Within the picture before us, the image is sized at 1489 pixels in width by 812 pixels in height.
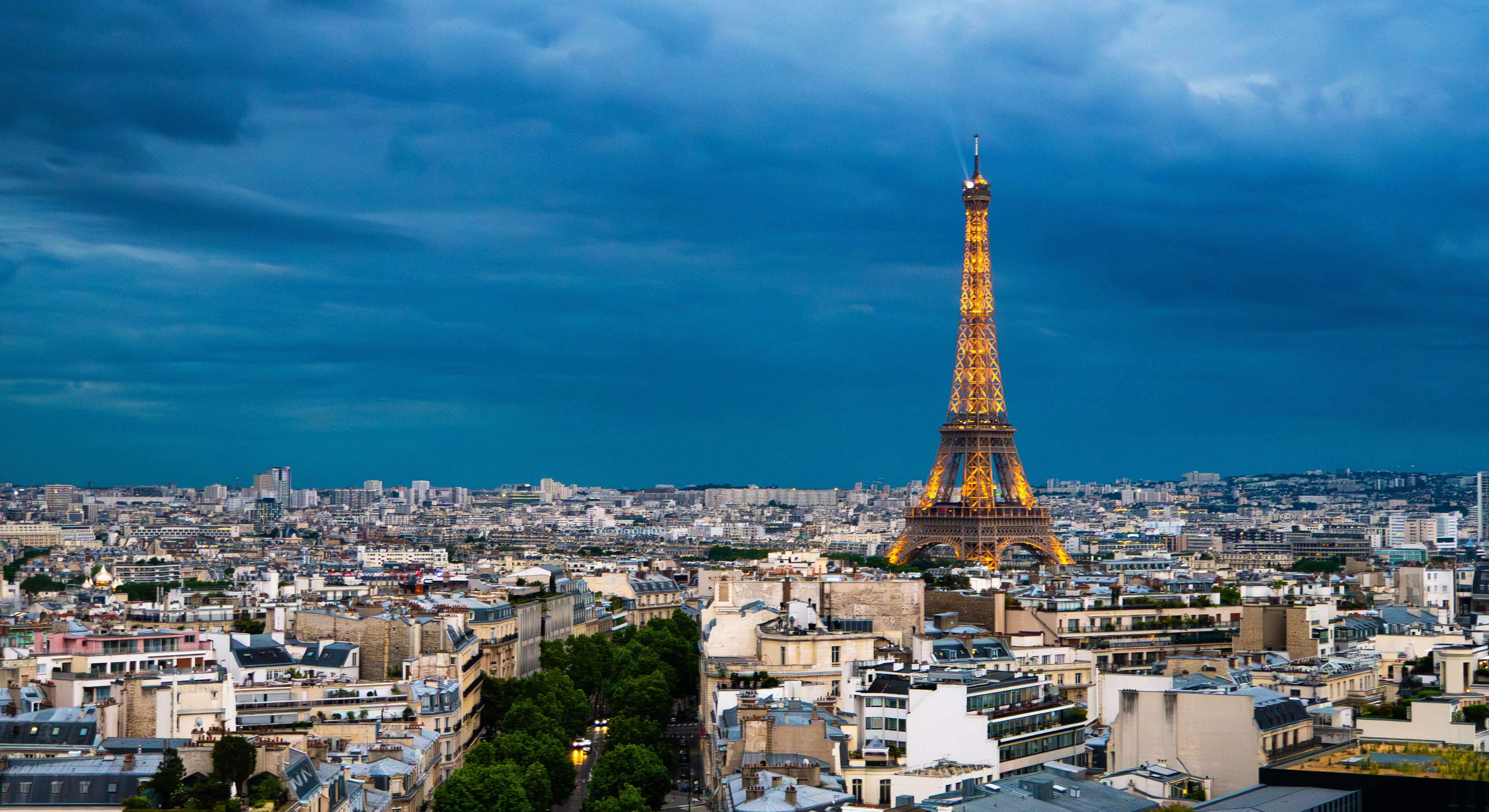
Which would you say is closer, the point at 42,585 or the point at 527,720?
the point at 527,720

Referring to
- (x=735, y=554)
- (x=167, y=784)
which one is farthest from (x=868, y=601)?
(x=735, y=554)

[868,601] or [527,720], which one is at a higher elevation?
[868,601]

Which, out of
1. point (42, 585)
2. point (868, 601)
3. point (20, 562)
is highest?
point (20, 562)

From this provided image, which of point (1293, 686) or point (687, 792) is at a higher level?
point (1293, 686)

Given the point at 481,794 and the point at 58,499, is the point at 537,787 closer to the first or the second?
the point at 481,794

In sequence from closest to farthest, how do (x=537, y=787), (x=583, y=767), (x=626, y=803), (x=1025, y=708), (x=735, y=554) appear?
(x=626, y=803), (x=1025, y=708), (x=537, y=787), (x=583, y=767), (x=735, y=554)

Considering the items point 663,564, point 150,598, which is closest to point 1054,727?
point 150,598

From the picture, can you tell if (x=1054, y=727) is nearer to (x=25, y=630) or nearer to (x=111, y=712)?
(x=111, y=712)

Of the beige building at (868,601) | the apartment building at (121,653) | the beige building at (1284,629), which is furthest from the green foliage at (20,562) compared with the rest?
the beige building at (1284,629)

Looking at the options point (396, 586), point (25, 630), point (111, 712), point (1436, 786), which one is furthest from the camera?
point (396, 586)
